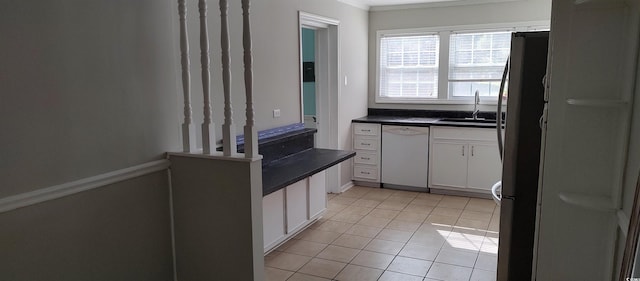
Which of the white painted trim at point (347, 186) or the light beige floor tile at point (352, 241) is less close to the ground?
the white painted trim at point (347, 186)

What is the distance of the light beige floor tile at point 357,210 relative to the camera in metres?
4.64

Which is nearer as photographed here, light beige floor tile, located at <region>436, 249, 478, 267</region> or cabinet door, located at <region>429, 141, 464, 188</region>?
light beige floor tile, located at <region>436, 249, 478, 267</region>

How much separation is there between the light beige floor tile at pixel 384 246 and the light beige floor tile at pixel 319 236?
1.16 ft

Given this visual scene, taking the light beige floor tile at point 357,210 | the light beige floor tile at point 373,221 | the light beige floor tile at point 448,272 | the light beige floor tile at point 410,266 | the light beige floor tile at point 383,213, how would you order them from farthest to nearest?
the light beige floor tile at point 357,210, the light beige floor tile at point 383,213, the light beige floor tile at point 373,221, the light beige floor tile at point 410,266, the light beige floor tile at point 448,272

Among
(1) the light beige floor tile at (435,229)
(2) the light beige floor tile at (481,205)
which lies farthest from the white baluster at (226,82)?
(2) the light beige floor tile at (481,205)

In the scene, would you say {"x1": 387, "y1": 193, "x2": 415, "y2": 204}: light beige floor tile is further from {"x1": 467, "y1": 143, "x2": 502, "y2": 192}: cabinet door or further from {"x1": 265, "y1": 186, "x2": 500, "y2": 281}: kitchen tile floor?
{"x1": 467, "y1": 143, "x2": 502, "y2": 192}: cabinet door

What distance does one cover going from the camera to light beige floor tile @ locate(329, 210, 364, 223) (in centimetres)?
439

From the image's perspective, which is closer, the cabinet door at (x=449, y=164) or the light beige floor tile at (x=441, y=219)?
the light beige floor tile at (x=441, y=219)

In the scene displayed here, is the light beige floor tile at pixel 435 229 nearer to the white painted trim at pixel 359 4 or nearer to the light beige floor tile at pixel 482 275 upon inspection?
the light beige floor tile at pixel 482 275

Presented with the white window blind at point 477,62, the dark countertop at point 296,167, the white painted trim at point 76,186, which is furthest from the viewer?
the white window blind at point 477,62

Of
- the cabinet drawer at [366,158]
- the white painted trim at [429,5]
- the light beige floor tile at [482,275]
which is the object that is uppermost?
the white painted trim at [429,5]

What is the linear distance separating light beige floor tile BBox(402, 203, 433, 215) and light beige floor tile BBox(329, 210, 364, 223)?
0.56 metres

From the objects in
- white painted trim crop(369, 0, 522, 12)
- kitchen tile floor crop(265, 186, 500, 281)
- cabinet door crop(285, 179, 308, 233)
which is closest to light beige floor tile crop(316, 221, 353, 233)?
kitchen tile floor crop(265, 186, 500, 281)

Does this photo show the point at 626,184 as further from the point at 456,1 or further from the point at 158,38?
the point at 456,1
